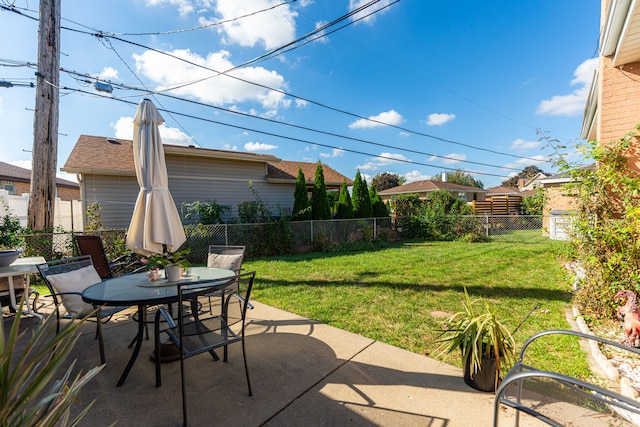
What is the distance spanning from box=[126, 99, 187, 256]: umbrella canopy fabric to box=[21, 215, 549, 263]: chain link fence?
4627 millimetres

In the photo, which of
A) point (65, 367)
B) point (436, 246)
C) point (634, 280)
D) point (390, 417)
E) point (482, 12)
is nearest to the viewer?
point (390, 417)

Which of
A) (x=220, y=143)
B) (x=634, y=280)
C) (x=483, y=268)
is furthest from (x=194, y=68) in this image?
(x=634, y=280)

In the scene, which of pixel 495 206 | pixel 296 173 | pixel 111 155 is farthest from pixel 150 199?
pixel 495 206

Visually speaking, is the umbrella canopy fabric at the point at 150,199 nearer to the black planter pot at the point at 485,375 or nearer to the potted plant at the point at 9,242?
the potted plant at the point at 9,242

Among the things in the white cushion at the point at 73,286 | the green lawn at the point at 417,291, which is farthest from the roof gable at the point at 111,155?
the white cushion at the point at 73,286

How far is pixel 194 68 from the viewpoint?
922 centimetres

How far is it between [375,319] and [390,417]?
6.38 feet

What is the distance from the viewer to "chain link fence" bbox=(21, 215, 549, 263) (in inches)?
272

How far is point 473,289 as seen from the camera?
5621mm

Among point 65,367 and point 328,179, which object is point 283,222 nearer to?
point 328,179

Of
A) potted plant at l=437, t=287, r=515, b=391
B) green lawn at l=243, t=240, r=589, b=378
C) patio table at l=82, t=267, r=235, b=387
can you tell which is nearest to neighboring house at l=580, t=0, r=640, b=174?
green lawn at l=243, t=240, r=589, b=378

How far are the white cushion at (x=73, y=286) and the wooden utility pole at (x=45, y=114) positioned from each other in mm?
4653

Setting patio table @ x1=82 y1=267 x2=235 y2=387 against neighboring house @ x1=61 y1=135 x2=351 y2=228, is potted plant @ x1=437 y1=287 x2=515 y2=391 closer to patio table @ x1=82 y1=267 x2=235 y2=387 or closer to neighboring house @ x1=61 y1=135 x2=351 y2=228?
patio table @ x1=82 y1=267 x2=235 y2=387

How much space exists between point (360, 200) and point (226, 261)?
10.6m
